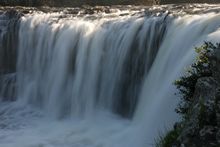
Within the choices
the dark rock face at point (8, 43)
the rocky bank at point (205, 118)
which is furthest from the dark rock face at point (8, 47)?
the rocky bank at point (205, 118)

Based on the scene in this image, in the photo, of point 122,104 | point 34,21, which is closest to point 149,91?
point 122,104

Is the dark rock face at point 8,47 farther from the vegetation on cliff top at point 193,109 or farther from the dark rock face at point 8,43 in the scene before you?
the vegetation on cliff top at point 193,109

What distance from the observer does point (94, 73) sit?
48.1ft

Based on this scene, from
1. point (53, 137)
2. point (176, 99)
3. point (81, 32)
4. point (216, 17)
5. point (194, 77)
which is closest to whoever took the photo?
point (194, 77)

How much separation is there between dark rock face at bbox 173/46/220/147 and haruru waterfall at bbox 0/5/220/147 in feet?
9.58

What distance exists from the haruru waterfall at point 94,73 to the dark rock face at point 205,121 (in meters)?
Result: 2.92

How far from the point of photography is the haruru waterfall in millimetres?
11281

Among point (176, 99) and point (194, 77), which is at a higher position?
point (194, 77)

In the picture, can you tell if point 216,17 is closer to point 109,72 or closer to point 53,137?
point 109,72

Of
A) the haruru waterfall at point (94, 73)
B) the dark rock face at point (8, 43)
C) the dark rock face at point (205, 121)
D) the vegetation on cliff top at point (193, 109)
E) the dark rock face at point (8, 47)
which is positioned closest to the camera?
the dark rock face at point (205, 121)

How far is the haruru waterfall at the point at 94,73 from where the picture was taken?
11281 mm

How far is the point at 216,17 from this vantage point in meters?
11.4

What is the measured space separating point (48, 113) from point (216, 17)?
20.6ft

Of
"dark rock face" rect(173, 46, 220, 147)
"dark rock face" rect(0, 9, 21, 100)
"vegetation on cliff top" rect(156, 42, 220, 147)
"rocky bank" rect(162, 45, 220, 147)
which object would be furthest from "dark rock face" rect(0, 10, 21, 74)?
"dark rock face" rect(173, 46, 220, 147)
